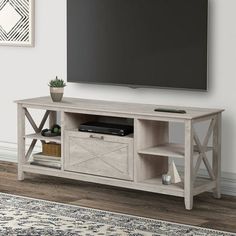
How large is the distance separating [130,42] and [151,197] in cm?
119

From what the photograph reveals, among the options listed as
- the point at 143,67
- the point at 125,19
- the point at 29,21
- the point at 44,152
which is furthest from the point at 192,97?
the point at 29,21

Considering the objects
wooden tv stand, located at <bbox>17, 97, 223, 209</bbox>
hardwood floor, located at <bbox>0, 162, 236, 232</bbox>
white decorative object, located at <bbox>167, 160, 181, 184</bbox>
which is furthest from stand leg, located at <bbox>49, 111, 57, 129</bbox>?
white decorative object, located at <bbox>167, 160, 181, 184</bbox>

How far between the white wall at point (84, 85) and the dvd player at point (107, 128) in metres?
0.44

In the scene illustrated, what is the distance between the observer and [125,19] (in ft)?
18.3

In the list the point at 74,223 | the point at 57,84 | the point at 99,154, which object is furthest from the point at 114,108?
the point at 74,223

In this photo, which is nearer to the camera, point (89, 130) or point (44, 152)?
point (89, 130)

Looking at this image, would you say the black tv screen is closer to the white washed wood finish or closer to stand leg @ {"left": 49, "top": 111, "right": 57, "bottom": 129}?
stand leg @ {"left": 49, "top": 111, "right": 57, "bottom": 129}

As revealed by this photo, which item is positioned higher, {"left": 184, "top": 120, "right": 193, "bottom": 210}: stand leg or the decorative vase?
the decorative vase

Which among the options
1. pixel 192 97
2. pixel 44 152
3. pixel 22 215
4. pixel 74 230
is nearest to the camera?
pixel 74 230

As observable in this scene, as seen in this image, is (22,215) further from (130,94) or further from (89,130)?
(130,94)

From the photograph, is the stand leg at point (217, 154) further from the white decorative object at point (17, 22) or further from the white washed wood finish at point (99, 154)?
the white decorative object at point (17, 22)

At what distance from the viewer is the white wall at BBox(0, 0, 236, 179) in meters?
5.28

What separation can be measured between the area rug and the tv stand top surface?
2.40ft

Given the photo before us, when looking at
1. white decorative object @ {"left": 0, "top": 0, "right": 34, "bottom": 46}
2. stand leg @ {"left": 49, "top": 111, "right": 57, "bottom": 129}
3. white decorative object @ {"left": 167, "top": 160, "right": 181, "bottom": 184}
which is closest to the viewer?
white decorative object @ {"left": 167, "top": 160, "right": 181, "bottom": 184}
